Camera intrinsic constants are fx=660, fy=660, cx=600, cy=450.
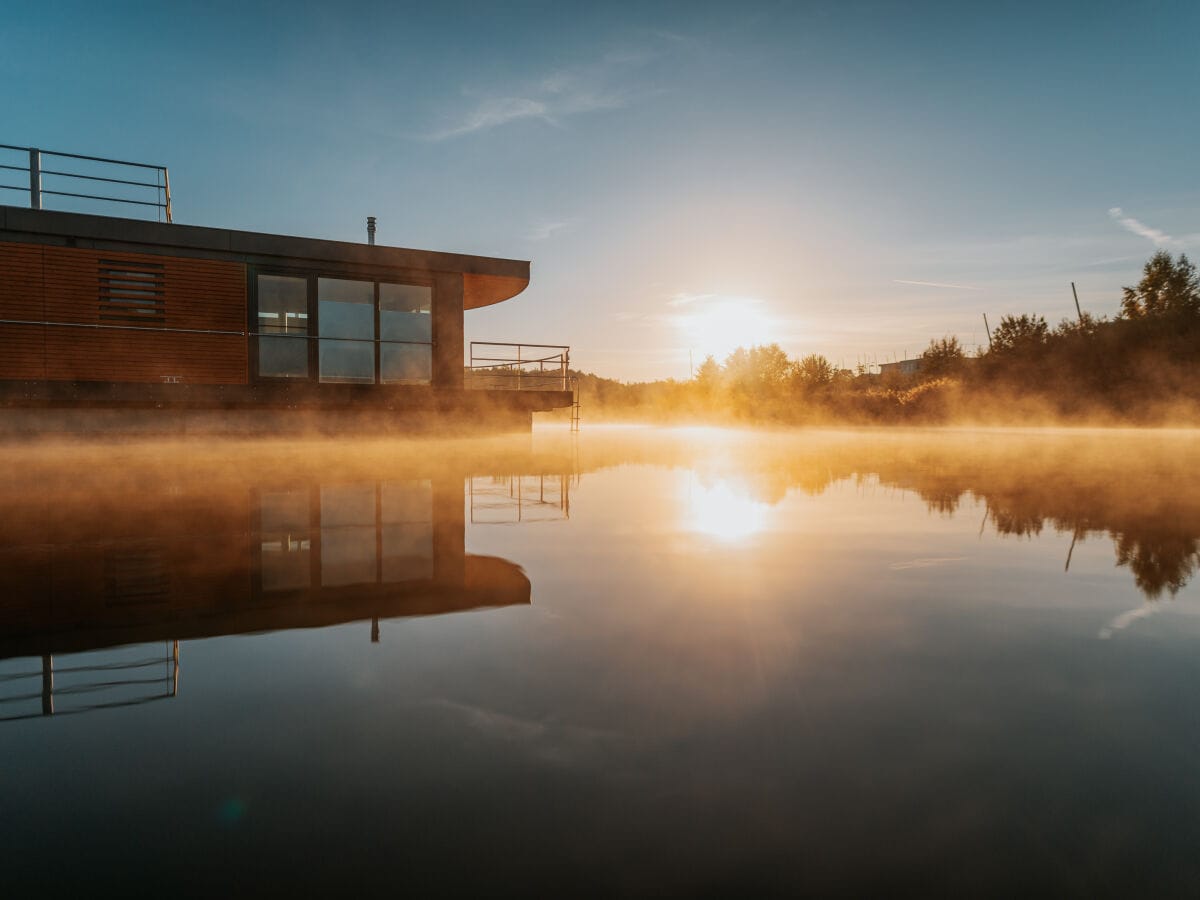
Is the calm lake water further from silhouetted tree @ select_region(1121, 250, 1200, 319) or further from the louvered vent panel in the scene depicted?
silhouetted tree @ select_region(1121, 250, 1200, 319)

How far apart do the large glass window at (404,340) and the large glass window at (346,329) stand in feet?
0.92

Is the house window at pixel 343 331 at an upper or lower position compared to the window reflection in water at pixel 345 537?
upper

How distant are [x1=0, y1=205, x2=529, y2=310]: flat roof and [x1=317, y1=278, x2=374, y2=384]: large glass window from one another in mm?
588

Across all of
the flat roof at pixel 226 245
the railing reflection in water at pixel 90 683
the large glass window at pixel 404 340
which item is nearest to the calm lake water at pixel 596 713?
the railing reflection in water at pixel 90 683

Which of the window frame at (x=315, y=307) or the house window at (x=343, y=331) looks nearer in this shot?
the window frame at (x=315, y=307)

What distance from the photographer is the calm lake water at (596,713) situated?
4.01 feet

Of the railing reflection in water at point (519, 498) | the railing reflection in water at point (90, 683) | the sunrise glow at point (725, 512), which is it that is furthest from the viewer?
the railing reflection in water at point (519, 498)

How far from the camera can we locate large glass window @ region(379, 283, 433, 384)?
589 inches

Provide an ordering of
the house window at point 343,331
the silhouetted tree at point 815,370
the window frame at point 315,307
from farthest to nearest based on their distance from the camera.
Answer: the silhouetted tree at point 815,370, the house window at point 343,331, the window frame at point 315,307

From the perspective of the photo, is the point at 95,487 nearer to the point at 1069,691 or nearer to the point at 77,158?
the point at 1069,691

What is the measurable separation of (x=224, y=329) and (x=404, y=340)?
3571 mm

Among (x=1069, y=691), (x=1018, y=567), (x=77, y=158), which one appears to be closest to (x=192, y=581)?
(x=1069, y=691)

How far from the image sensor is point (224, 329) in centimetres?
1324

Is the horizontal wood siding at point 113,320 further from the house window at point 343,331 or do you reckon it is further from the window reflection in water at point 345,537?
the window reflection in water at point 345,537
